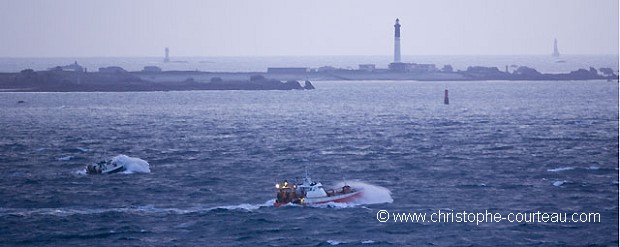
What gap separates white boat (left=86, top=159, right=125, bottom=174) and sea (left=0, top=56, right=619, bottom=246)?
0.52 meters

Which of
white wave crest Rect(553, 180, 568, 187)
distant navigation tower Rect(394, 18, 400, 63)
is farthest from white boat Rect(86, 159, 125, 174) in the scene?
distant navigation tower Rect(394, 18, 400, 63)

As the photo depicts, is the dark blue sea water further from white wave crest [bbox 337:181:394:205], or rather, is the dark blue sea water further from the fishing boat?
the fishing boat

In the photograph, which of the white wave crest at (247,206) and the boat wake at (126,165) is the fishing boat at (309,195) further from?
the boat wake at (126,165)

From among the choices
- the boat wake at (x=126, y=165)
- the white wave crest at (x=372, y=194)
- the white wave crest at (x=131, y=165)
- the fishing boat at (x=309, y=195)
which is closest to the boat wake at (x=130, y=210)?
the fishing boat at (x=309, y=195)

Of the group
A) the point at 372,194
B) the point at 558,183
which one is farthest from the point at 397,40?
the point at 372,194

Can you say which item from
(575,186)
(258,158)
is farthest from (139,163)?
(575,186)

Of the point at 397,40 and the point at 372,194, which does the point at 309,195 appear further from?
the point at 397,40

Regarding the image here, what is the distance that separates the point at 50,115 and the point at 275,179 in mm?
51876

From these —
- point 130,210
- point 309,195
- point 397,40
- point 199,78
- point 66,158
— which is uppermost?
point 397,40

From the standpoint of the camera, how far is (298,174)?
45.4 metres

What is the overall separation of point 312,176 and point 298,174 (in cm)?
94

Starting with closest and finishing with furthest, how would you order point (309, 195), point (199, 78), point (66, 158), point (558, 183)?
point (309, 195), point (558, 183), point (66, 158), point (199, 78)

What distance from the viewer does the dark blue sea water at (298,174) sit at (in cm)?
3291

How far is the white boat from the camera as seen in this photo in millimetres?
46094
